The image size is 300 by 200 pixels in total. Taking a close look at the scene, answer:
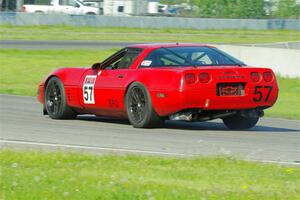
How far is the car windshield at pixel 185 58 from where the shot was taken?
12055mm

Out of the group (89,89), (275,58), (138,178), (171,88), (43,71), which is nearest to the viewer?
(138,178)

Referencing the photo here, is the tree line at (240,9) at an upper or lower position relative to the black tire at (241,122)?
lower

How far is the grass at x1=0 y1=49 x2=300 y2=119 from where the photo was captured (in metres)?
18.1

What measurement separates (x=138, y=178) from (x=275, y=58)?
52.3 feet

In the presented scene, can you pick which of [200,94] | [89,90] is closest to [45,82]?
[89,90]

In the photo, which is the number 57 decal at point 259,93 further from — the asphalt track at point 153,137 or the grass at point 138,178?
the grass at point 138,178

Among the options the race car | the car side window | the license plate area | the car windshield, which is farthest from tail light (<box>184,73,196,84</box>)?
the car side window

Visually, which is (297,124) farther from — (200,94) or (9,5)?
(9,5)

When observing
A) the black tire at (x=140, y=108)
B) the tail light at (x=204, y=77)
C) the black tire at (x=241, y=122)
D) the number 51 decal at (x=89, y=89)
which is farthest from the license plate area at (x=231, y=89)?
the number 51 decal at (x=89, y=89)

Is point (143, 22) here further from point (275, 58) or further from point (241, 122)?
point (241, 122)

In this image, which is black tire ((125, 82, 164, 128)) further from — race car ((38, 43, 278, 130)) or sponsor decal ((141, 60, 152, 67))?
sponsor decal ((141, 60, 152, 67))

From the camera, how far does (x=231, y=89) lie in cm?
1155

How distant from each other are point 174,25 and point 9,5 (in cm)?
1249

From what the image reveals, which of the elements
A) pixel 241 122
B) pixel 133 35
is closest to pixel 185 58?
pixel 241 122
